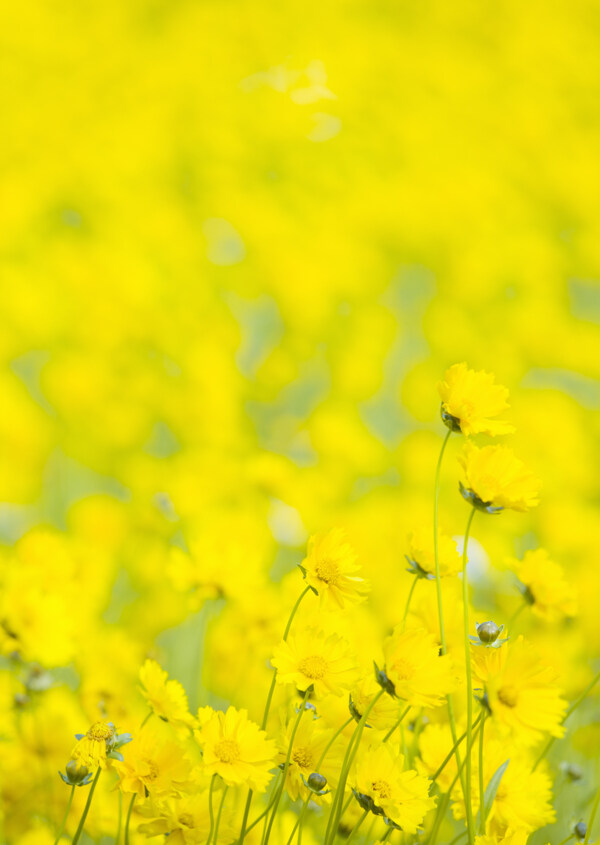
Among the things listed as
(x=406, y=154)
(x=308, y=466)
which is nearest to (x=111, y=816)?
(x=308, y=466)

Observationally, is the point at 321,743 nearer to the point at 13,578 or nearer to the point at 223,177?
the point at 13,578

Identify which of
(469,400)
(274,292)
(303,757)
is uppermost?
(469,400)

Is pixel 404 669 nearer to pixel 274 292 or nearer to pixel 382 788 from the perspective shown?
pixel 382 788

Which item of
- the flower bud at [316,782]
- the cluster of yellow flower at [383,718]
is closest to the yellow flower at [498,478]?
the cluster of yellow flower at [383,718]

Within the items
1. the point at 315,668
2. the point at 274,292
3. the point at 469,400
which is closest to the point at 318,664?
the point at 315,668

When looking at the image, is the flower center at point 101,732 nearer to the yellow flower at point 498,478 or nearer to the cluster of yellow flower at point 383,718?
the cluster of yellow flower at point 383,718

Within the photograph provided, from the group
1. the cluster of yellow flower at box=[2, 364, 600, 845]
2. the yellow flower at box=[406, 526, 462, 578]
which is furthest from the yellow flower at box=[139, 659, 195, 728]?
the yellow flower at box=[406, 526, 462, 578]

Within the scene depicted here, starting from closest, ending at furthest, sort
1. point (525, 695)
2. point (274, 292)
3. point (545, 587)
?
point (525, 695) < point (545, 587) < point (274, 292)
